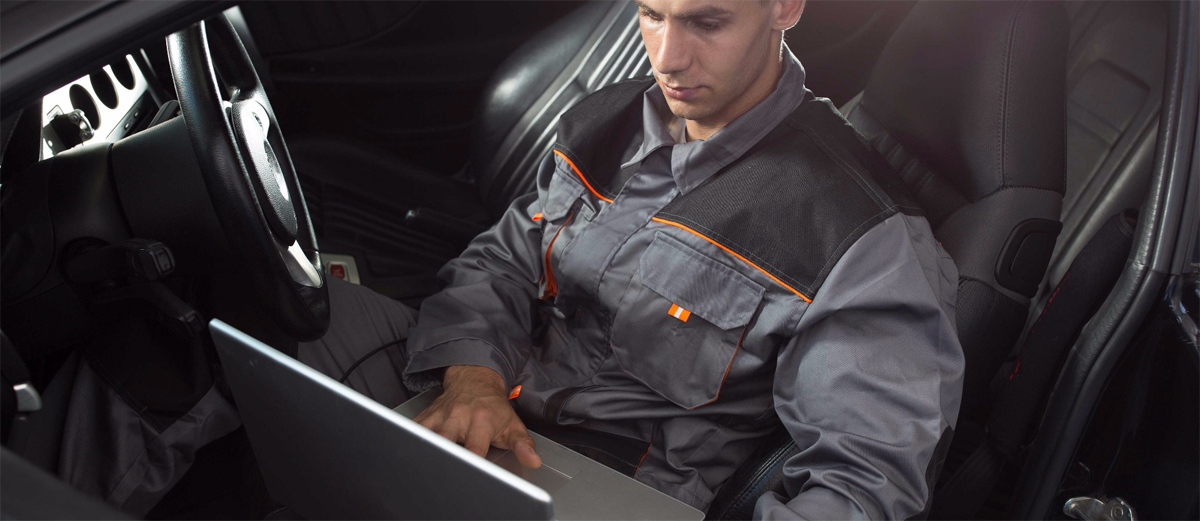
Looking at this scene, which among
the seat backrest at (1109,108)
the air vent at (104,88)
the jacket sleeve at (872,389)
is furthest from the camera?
the seat backrest at (1109,108)

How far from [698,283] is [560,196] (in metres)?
0.30

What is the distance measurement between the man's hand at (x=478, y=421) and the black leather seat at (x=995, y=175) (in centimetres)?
26

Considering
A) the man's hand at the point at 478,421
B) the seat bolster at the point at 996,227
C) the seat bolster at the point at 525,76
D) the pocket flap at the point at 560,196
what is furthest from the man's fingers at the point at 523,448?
the seat bolster at the point at 525,76

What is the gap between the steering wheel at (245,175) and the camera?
33.8 inches

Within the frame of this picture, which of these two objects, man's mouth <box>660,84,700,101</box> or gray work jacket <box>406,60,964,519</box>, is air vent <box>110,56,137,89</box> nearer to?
gray work jacket <box>406,60,964,519</box>

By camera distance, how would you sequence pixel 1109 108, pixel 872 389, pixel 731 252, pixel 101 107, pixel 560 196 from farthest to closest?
pixel 1109 108 → pixel 560 196 → pixel 101 107 → pixel 731 252 → pixel 872 389

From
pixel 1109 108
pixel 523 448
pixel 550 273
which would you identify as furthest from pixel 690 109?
pixel 1109 108

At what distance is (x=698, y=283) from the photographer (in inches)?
39.6

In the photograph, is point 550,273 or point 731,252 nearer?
point 731,252

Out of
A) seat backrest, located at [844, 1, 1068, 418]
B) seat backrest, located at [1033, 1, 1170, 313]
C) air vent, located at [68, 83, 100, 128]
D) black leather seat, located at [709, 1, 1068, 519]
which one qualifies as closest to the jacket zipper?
black leather seat, located at [709, 1, 1068, 519]

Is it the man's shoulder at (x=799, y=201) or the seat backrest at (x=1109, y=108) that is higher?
the man's shoulder at (x=799, y=201)

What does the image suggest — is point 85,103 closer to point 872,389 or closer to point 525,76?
point 525,76

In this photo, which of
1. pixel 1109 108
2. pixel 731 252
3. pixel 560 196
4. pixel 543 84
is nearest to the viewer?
pixel 731 252

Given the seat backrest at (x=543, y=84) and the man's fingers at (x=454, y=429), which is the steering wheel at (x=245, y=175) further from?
the seat backrest at (x=543, y=84)
